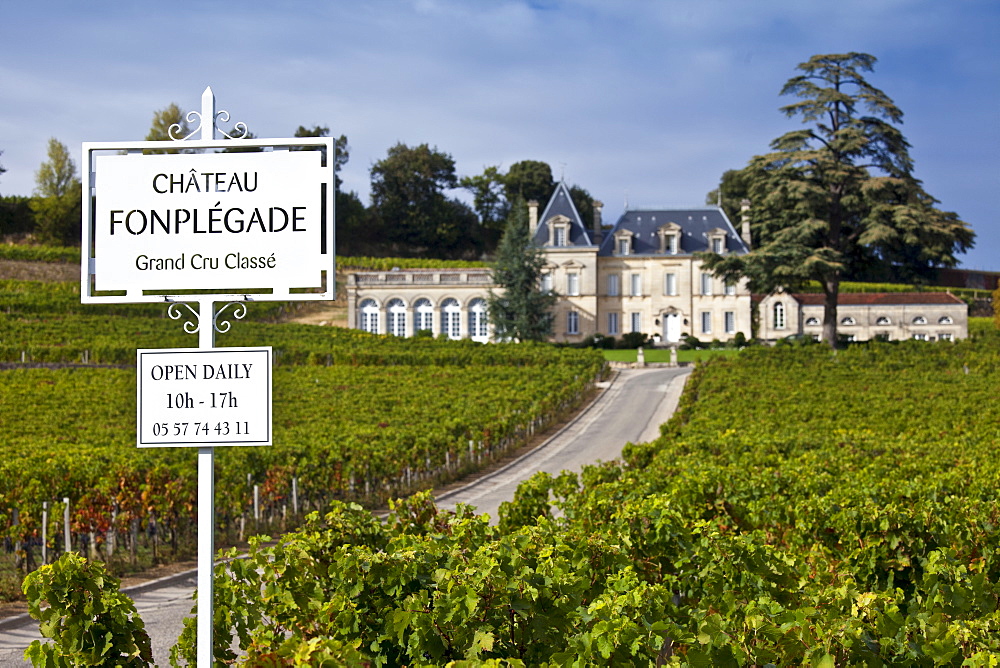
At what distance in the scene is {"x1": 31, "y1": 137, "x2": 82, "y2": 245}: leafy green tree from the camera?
63656 mm

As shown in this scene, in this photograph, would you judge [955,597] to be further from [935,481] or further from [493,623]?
[935,481]


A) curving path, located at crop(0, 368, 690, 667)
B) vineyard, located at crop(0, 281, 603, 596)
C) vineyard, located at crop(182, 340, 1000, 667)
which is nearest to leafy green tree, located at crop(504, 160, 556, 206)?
vineyard, located at crop(0, 281, 603, 596)

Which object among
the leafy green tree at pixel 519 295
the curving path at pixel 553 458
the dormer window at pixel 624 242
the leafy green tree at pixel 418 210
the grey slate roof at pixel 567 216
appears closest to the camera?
the curving path at pixel 553 458

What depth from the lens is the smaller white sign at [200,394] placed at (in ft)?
11.7

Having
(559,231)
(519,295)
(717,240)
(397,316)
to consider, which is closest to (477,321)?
(397,316)

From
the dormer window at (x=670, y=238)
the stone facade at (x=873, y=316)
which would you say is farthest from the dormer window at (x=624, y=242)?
the stone facade at (x=873, y=316)

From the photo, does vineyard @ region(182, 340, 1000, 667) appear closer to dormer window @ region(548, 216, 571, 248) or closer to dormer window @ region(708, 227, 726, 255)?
dormer window @ region(708, 227, 726, 255)

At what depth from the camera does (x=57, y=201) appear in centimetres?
6378

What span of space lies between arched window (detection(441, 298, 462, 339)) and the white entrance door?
12.4m

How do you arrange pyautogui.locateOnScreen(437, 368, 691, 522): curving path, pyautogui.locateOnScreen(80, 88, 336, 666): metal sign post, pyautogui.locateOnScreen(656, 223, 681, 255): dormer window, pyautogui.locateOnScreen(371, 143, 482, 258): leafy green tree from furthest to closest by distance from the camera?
pyautogui.locateOnScreen(371, 143, 482, 258): leafy green tree
pyautogui.locateOnScreen(656, 223, 681, 255): dormer window
pyautogui.locateOnScreen(437, 368, 691, 522): curving path
pyautogui.locateOnScreen(80, 88, 336, 666): metal sign post

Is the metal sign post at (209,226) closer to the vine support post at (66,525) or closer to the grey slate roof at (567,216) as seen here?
the vine support post at (66,525)

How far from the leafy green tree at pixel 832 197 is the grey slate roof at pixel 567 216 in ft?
53.8

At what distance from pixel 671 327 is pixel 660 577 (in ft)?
160

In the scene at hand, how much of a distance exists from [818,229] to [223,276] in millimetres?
37435
